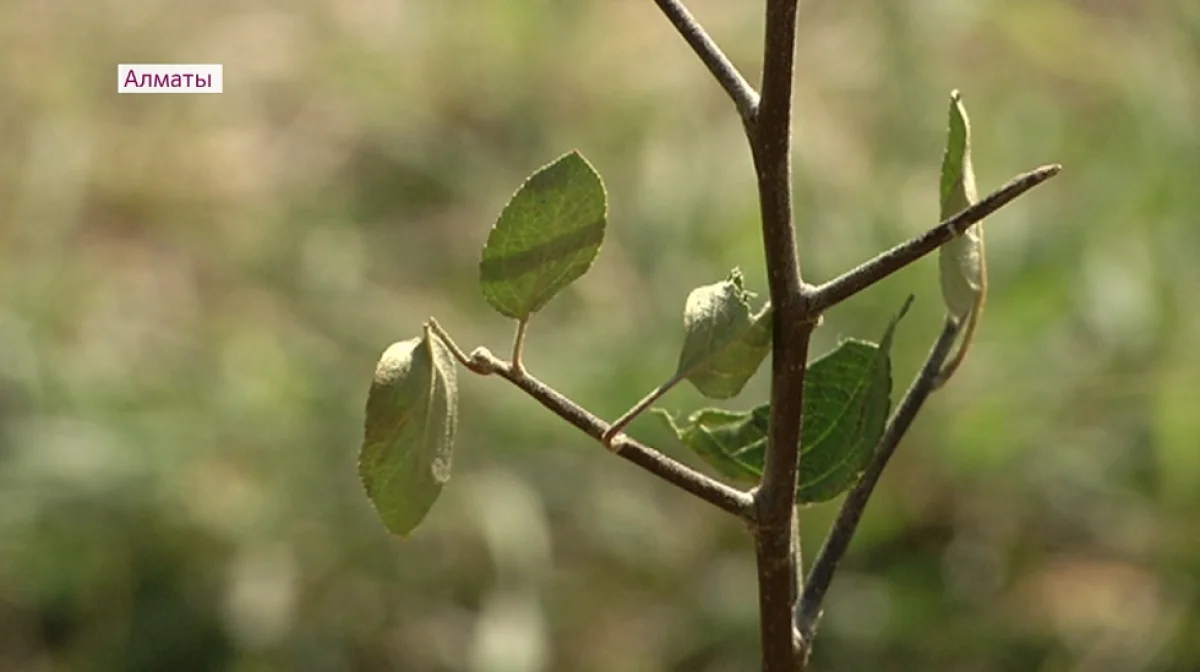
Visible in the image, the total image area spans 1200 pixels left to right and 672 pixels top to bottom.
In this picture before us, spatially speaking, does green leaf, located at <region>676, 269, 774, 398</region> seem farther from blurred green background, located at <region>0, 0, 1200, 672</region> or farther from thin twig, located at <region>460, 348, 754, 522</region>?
blurred green background, located at <region>0, 0, 1200, 672</region>

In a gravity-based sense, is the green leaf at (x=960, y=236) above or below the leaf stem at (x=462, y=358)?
above

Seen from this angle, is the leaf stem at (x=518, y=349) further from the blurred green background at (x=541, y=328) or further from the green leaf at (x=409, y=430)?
the blurred green background at (x=541, y=328)

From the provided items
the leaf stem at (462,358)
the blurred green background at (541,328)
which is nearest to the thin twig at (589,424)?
the leaf stem at (462,358)

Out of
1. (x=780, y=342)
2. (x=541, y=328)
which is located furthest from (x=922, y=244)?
(x=541, y=328)

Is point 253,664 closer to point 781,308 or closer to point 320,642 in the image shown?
point 320,642

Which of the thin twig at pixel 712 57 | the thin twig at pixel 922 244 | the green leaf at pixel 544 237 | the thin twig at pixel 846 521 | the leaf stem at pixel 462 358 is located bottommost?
the thin twig at pixel 846 521

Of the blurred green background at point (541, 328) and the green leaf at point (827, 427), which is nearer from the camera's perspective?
the green leaf at point (827, 427)

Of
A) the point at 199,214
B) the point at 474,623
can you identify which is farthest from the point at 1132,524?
the point at 199,214
